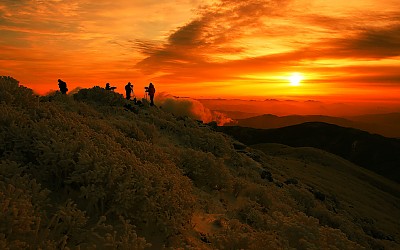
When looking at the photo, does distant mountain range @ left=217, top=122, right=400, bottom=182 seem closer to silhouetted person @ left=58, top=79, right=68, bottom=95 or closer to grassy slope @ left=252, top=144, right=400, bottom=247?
grassy slope @ left=252, top=144, right=400, bottom=247

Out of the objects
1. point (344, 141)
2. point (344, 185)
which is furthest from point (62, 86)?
point (344, 141)

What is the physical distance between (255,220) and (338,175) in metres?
53.6

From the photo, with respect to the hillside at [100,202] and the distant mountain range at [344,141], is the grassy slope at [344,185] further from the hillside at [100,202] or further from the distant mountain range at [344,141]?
the distant mountain range at [344,141]

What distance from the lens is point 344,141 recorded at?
15400cm

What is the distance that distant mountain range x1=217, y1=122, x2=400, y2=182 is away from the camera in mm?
129625

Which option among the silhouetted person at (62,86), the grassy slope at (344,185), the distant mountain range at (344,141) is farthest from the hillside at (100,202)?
the distant mountain range at (344,141)

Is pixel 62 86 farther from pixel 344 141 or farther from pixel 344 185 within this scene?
pixel 344 141

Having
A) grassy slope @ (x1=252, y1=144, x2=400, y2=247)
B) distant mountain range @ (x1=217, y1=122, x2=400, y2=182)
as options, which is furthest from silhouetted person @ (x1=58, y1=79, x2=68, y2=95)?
distant mountain range @ (x1=217, y1=122, x2=400, y2=182)

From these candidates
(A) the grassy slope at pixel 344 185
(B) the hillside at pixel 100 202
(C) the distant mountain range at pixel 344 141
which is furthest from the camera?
(C) the distant mountain range at pixel 344 141

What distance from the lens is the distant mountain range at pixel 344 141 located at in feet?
425

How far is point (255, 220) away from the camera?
1020 cm

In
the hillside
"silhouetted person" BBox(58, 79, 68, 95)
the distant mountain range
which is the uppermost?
"silhouetted person" BBox(58, 79, 68, 95)

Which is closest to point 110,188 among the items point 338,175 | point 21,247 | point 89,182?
point 89,182

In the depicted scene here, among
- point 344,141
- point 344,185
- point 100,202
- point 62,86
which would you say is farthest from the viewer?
point 344,141
